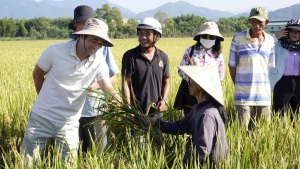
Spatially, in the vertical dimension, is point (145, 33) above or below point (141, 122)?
above

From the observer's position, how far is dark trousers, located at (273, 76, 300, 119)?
357 cm

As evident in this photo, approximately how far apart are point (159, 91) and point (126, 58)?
15.8 inches

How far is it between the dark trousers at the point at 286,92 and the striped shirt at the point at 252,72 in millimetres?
262

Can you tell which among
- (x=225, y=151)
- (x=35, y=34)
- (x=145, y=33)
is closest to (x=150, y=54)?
(x=145, y=33)

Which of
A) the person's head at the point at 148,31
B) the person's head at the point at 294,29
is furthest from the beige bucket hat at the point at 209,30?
the person's head at the point at 294,29

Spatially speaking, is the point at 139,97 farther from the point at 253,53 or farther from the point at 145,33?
the point at 253,53

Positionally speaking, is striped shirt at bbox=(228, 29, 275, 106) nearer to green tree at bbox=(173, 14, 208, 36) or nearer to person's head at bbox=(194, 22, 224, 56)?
person's head at bbox=(194, 22, 224, 56)

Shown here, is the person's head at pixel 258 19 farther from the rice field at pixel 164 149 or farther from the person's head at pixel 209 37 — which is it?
the rice field at pixel 164 149

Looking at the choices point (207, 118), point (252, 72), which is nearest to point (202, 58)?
point (252, 72)

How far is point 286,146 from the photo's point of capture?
2555 millimetres

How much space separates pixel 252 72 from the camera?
335 cm

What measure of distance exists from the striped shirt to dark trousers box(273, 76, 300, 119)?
0.86 feet

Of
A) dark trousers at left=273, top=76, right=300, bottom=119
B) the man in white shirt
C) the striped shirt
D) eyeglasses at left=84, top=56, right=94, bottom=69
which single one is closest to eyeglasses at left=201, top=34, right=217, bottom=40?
the striped shirt

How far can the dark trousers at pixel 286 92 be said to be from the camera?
140 inches
